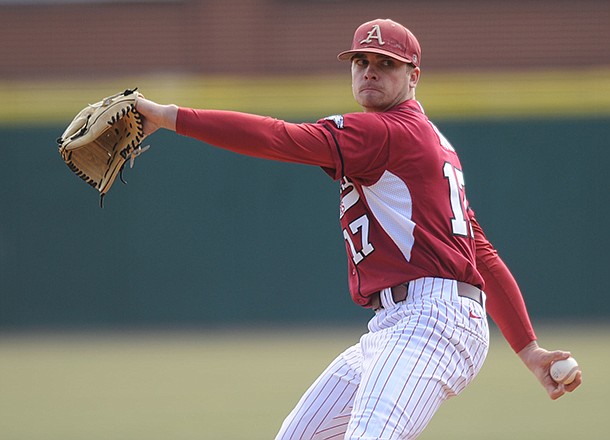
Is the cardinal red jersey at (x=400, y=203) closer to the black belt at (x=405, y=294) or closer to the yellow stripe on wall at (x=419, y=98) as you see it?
the black belt at (x=405, y=294)

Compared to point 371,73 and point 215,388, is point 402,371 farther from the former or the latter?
point 215,388

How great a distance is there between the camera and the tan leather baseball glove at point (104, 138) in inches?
137

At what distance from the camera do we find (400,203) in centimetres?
360

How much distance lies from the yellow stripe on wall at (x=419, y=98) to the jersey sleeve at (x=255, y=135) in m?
7.28

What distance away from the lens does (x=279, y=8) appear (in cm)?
1335

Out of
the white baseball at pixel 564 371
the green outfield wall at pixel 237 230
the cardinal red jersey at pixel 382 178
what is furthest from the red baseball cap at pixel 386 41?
the green outfield wall at pixel 237 230

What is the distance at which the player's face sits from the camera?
3.81m

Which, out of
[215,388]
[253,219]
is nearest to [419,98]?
[253,219]

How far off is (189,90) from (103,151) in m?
7.53

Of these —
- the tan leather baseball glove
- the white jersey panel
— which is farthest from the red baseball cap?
the tan leather baseball glove

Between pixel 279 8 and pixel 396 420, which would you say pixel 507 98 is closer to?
pixel 279 8

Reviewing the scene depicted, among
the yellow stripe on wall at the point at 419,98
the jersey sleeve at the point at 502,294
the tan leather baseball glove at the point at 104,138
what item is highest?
the tan leather baseball glove at the point at 104,138

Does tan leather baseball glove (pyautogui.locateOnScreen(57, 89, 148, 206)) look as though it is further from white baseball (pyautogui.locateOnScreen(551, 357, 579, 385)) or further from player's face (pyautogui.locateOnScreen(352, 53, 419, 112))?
white baseball (pyautogui.locateOnScreen(551, 357, 579, 385))

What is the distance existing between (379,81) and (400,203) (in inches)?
19.7
